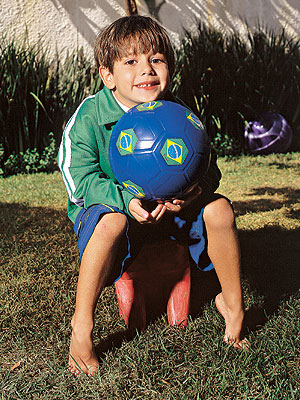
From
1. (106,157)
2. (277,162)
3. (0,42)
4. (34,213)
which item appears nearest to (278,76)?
(277,162)

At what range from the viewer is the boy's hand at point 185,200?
2291 mm

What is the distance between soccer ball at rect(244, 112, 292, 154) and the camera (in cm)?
873

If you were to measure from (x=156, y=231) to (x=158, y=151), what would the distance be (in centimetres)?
55

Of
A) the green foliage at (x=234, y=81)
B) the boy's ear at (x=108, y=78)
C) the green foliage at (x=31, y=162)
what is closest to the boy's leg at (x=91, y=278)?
the boy's ear at (x=108, y=78)

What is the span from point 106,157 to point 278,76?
7.76 metres

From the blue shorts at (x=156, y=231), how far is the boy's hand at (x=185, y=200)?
80mm

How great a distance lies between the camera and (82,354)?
2227 mm

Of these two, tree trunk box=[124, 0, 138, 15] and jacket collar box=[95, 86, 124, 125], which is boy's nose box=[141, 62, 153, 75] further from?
tree trunk box=[124, 0, 138, 15]

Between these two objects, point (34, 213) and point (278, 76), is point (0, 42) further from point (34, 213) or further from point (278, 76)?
point (278, 76)

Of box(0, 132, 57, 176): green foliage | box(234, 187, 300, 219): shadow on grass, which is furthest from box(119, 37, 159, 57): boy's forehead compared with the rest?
box(0, 132, 57, 176): green foliage

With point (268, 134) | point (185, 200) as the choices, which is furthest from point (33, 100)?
point (185, 200)

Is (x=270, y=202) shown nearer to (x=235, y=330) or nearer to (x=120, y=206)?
(x=235, y=330)

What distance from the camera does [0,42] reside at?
8055 millimetres

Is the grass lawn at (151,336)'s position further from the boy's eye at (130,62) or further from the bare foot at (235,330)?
the boy's eye at (130,62)
